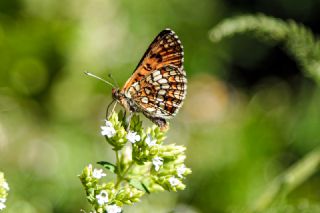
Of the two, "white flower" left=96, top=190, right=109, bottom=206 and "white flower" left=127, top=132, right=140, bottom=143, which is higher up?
"white flower" left=127, top=132, right=140, bottom=143

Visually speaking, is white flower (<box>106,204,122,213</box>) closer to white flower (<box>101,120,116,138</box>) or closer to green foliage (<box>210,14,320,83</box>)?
white flower (<box>101,120,116,138</box>)

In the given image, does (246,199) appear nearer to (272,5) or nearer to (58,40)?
(58,40)

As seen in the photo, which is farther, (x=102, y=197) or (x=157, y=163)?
(x=157, y=163)

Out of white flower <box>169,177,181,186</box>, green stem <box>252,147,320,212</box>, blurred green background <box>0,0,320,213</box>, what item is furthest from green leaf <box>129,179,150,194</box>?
blurred green background <box>0,0,320,213</box>

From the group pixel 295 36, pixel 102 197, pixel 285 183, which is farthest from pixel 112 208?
pixel 295 36

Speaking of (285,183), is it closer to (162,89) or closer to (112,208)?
(162,89)

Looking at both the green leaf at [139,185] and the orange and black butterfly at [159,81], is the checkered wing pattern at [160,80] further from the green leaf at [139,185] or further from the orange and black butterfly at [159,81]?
the green leaf at [139,185]

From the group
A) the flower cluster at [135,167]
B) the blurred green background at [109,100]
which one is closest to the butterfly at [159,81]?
the flower cluster at [135,167]
